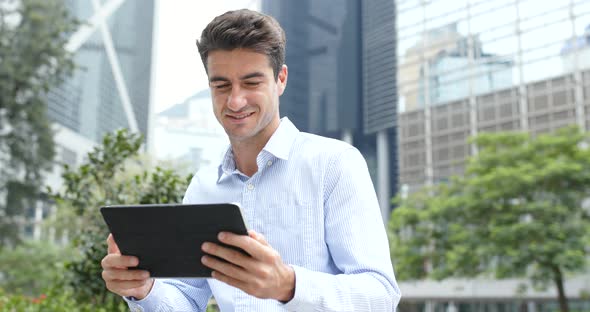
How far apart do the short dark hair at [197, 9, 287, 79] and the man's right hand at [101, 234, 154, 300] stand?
1.56 feet

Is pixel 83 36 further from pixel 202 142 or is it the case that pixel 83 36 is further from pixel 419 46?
pixel 419 46

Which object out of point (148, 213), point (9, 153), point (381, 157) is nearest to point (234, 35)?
point (148, 213)

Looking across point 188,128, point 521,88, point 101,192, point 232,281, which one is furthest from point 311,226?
point 188,128

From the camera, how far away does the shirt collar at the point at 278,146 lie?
1562 mm

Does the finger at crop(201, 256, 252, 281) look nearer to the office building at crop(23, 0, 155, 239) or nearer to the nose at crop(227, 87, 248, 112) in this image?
the nose at crop(227, 87, 248, 112)

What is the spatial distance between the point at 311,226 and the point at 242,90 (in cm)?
34

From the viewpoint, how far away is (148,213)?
3.96ft

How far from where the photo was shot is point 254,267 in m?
1.14

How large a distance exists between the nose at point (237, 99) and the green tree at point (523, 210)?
51.5 feet

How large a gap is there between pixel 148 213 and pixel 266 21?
1.79 feet

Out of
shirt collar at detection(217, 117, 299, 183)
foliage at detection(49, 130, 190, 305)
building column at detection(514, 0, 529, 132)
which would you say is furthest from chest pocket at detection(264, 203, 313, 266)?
building column at detection(514, 0, 529, 132)

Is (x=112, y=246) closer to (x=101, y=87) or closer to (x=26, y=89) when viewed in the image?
(x=26, y=89)

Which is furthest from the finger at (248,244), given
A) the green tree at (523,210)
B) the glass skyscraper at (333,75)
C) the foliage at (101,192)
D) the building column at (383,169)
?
→ the glass skyscraper at (333,75)

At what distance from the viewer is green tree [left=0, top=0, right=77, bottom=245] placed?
1566cm
